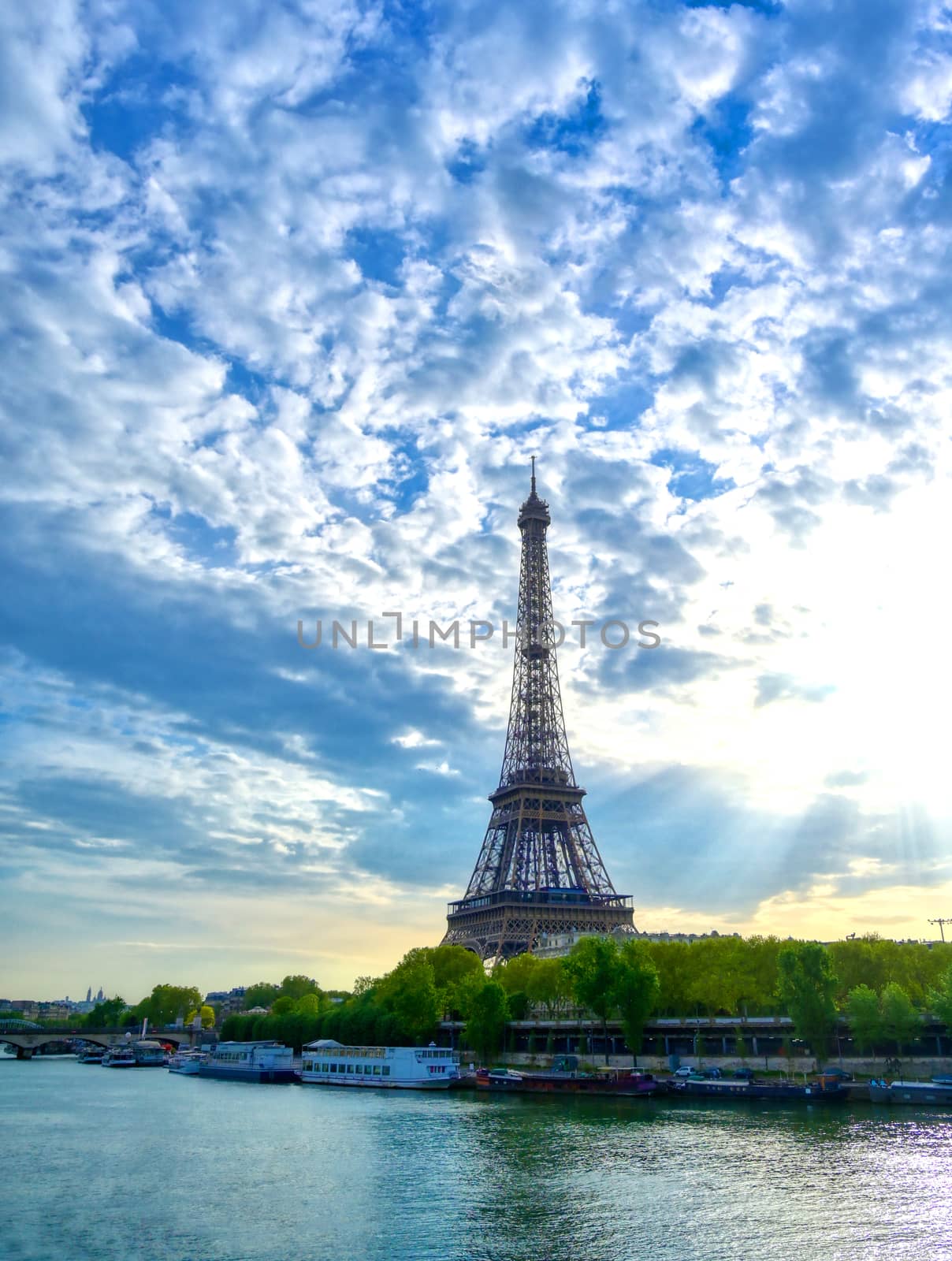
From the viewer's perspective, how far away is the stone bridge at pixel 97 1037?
170 meters

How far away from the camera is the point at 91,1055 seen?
17338cm

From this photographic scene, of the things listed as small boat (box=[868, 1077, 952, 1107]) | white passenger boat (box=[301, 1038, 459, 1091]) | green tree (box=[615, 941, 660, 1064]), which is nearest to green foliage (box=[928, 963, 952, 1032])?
small boat (box=[868, 1077, 952, 1107])

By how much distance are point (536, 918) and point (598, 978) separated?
4575 cm

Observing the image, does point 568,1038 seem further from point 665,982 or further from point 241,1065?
point 241,1065

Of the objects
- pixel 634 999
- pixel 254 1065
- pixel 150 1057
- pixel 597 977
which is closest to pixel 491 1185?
pixel 634 999

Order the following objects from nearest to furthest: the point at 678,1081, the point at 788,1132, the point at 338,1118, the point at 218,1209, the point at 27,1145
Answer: the point at 218,1209, the point at 788,1132, the point at 27,1145, the point at 338,1118, the point at 678,1081

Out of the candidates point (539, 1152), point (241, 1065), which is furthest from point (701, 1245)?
point (241, 1065)

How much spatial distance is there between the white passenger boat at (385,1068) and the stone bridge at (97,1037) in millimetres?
88221

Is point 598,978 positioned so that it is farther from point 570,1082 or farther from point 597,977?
point 570,1082

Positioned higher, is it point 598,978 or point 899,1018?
point 598,978

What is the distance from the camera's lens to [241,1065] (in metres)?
106

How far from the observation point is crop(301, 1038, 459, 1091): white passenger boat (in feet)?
289

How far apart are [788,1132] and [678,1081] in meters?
21.0

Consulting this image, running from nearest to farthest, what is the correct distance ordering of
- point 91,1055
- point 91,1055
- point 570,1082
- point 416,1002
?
point 570,1082 < point 416,1002 < point 91,1055 < point 91,1055
